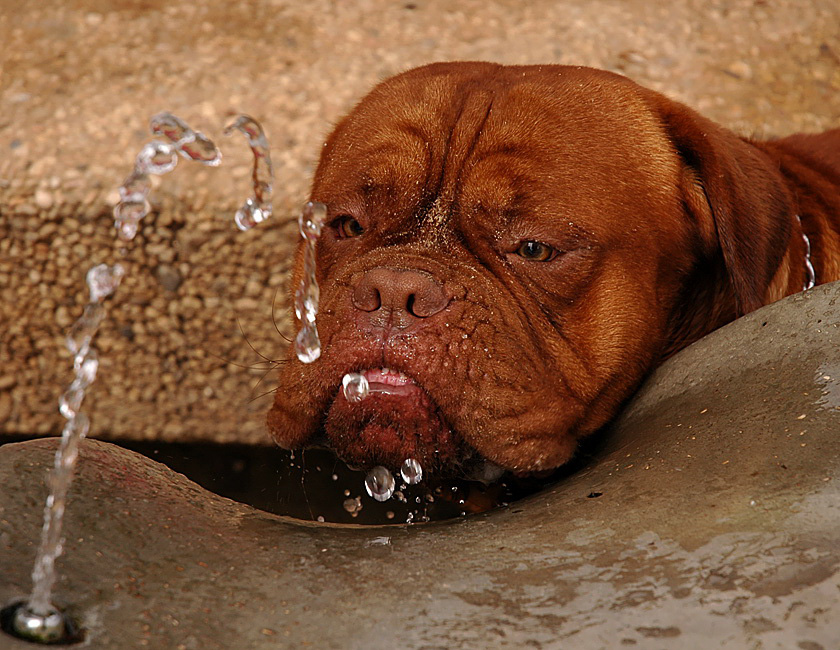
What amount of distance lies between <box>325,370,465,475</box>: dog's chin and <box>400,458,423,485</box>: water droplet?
1 centimetres

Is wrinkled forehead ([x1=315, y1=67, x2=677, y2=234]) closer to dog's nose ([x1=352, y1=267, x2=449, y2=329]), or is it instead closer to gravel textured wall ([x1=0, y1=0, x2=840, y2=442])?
dog's nose ([x1=352, y1=267, x2=449, y2=329])

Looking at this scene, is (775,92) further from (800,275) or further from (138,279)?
(138,279)

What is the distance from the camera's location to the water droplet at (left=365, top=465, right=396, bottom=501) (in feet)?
8.67

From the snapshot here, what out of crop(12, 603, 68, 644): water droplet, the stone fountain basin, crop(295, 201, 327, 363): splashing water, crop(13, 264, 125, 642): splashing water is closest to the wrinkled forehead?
crop(295, 201, 327, 363): splashing water

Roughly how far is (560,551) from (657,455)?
397 mm

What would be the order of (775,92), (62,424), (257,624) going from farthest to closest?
(775,92)
(62,424)
(257,624)

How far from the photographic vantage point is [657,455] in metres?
2.11

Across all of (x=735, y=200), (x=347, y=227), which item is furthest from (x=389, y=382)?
(x=735, y=200)

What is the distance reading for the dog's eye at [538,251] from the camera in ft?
8.93

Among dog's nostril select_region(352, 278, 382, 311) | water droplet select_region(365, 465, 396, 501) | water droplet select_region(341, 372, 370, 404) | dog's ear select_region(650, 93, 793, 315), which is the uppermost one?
dog's ear select_region(650, 93, 793, 315)

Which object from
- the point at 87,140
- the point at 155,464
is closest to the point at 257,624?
the point at 155,464

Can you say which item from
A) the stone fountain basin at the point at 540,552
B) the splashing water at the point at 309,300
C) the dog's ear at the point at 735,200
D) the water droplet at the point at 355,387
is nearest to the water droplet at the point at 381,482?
the water droplet at the point at 355,387

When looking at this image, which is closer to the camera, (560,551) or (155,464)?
(560,551)

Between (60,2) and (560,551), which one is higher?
(60,2)
